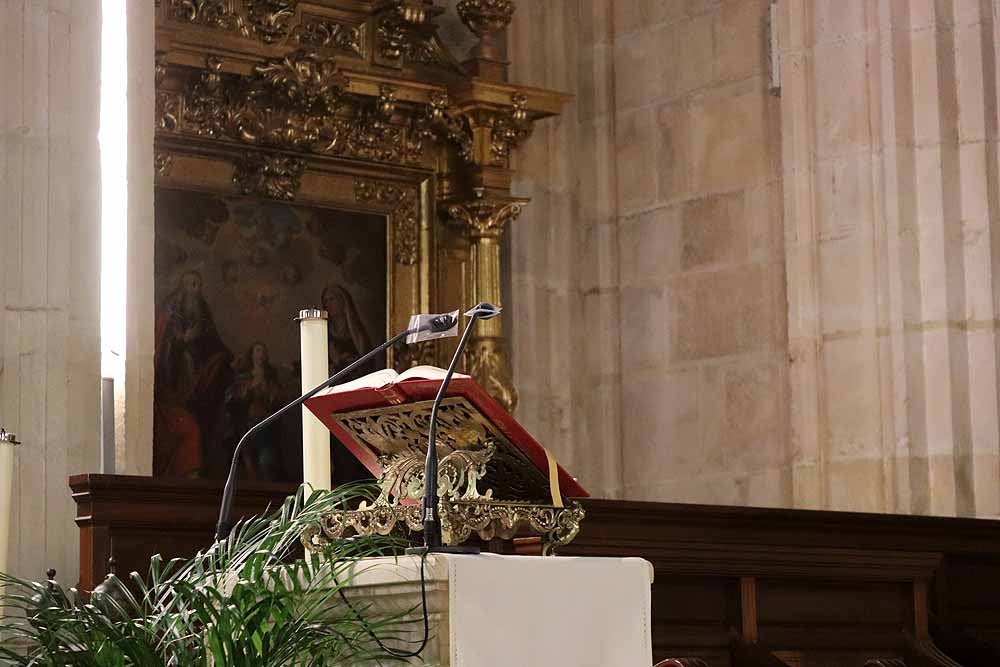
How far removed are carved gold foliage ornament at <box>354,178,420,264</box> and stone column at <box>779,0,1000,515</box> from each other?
204cm

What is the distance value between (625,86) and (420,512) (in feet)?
25.2

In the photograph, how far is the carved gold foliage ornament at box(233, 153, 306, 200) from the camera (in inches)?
357

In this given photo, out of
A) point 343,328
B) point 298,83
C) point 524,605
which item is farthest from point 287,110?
point 524,605

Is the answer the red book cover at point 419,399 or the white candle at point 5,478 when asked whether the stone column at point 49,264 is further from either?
the red book cover at point 419,399

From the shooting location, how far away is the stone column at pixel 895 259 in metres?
8.65

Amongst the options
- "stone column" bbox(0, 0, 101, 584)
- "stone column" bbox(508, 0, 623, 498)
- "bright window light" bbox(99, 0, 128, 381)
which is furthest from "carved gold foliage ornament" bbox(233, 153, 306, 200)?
"stone column" bbox(0, 0, 101, 584)

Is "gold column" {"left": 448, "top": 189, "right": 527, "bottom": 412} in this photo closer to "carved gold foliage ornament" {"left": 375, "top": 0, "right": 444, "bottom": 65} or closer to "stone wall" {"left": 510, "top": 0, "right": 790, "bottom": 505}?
"stone wall" {"left": 510, "top": 0, "right": 790, "bottom": 505}

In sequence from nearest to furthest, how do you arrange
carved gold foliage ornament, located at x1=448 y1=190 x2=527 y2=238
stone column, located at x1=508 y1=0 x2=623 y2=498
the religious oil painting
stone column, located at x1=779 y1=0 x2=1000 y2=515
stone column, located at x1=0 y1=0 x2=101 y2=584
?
stone column, located at x1=0 y1=0 x2=101 y2=584, stone column, located at x1=779 y1=0 x2=1000 y2=515, the religious oil painting, carved gold foliage ornament, located at x1=448 y1=190 x2=527 y2=238, stone column, located at x1=508 y1=0 x2=623 y2=498

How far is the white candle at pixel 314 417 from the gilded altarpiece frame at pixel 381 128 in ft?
17.4

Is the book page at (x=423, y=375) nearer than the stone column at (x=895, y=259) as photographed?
Yes

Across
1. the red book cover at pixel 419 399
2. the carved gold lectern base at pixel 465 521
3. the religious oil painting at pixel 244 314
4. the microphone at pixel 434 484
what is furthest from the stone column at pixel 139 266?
the microphone at pixel 434 484

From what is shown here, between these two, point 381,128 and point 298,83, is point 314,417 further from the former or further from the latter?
point 381,128

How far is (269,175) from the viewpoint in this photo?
9.18 meters

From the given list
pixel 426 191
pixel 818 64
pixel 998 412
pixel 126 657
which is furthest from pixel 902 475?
pixel 126 657
